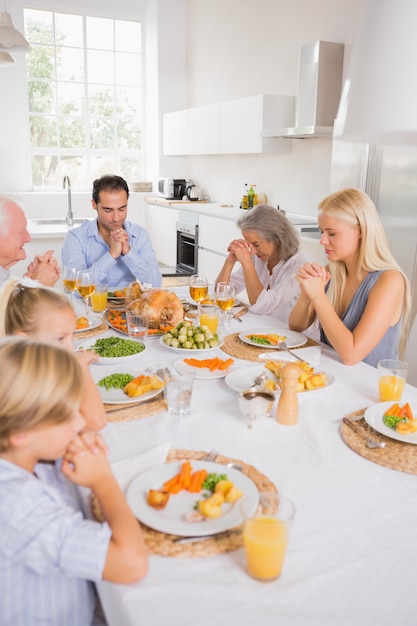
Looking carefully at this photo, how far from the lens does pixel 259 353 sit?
178cm

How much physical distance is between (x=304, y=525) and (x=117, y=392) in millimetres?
661

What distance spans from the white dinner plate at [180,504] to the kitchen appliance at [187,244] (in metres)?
4.42

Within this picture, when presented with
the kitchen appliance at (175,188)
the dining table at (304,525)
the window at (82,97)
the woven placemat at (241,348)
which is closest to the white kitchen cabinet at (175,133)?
the kitchen appliance at (175,188)

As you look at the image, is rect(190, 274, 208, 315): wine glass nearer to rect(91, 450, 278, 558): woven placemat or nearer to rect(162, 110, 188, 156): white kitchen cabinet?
rect(91, 450, 278, 558): woven placemat

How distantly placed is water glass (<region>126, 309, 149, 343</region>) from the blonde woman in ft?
1.79

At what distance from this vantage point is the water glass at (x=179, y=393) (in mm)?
1315

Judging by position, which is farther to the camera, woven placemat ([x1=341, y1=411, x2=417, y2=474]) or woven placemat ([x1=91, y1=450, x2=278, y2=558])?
woven placemat ([x1=341, y1=411, x2=417, y2=474])

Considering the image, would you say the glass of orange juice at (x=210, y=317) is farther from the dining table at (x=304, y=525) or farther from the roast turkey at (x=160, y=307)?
the dining table at (x=304, y=525)

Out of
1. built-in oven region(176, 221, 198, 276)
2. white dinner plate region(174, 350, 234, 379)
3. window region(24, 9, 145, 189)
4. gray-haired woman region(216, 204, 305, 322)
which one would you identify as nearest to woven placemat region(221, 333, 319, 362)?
white dinner plate region(174, 350, 234, 379)

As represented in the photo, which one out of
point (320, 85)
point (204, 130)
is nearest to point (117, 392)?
point (320, 85)

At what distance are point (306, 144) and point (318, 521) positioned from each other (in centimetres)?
390

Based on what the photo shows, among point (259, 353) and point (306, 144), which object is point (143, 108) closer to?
point (306, 144)

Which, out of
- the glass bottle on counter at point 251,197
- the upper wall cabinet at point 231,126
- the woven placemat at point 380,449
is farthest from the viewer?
the glass bottle on counter at point 251,197

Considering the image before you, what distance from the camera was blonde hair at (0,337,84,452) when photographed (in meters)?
0.83
